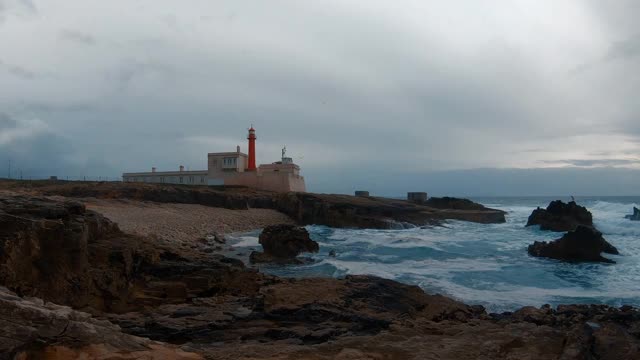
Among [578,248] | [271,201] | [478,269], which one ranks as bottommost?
[478,269]

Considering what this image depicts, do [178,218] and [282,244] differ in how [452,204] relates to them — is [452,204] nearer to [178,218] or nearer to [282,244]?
[178,218]

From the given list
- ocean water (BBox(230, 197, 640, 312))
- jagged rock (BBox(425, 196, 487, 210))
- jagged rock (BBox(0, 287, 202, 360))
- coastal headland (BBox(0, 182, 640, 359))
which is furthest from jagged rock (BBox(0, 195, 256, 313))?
jagged rock (BBox(425, 196, 487, 210))

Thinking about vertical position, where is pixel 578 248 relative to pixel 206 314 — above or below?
below

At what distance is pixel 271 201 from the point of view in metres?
37.6

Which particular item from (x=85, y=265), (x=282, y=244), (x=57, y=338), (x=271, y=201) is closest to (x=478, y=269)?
(x=282, y=244)

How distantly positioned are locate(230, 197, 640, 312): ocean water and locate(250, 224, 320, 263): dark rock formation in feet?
2.52

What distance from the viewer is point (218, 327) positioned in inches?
240

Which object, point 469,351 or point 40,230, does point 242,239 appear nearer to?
point 40,230

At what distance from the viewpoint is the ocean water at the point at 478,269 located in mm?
13344

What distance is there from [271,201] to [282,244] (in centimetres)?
1896

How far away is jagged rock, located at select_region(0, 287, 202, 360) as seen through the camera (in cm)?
379

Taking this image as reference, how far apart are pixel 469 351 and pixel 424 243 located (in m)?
19.4

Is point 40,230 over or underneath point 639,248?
over

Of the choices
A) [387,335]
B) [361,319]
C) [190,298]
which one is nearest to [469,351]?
[387,335]
